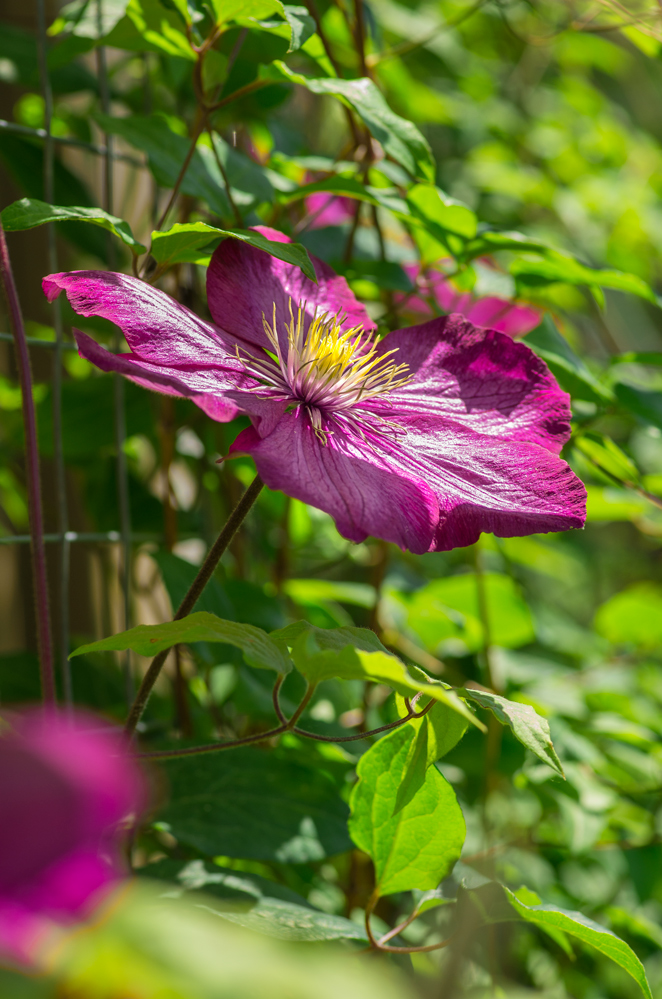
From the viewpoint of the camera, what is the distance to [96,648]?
13.0 inches

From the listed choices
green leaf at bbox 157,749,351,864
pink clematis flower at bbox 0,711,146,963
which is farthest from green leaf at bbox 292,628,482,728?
green leaf at bbox 157,749,351,864

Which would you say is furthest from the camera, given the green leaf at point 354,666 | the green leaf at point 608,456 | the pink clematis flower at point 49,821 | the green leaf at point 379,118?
the green leaf at point 608,456

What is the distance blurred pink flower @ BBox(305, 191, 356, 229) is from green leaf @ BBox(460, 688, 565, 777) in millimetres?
614

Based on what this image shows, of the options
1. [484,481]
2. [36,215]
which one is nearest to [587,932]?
[484,481]

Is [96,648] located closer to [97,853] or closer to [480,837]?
[97,853]

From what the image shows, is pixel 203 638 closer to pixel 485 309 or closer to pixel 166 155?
pixel 166 155

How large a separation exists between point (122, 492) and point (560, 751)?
449 millimetres

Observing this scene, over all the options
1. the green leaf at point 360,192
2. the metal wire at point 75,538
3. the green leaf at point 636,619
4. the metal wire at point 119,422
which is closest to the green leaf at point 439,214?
the green leaf at point 360,192

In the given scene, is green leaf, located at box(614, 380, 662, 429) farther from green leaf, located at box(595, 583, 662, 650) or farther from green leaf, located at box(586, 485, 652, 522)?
green leaf, located at box(595, 583, 662, 650)

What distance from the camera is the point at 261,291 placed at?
1.55 feet

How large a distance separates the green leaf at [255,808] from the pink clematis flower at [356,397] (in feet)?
0.81

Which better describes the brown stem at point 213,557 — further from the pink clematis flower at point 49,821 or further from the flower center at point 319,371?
the pink clematis flower at point 49,821

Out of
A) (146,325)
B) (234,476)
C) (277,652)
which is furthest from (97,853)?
(234,476)

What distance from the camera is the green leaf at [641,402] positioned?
64cm
